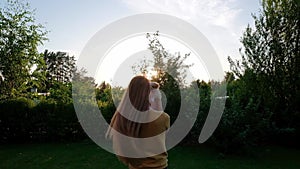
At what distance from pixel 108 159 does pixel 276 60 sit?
566 centimetres

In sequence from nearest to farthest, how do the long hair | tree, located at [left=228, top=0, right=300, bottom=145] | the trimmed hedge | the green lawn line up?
the long hair → the green lawn → tree, located at [left=228, top=0, right=300, bottom=145] → the trimmed hedge

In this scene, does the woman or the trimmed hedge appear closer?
the woman

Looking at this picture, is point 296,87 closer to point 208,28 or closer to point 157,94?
point 208,28

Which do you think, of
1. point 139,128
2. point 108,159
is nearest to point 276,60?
point 108,159

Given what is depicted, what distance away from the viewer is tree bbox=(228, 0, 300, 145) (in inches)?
343

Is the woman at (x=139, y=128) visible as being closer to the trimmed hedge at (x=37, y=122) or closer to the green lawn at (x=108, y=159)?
the green lawn at (x=108, y=159)

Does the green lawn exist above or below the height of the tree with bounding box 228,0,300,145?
below

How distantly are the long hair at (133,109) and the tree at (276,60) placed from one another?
722 centimetres

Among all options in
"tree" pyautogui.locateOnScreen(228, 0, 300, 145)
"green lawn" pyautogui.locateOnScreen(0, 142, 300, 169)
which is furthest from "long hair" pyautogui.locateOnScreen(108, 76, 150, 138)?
"tree" pyautogui.locateOnScreen(228, 0, 300, 145)

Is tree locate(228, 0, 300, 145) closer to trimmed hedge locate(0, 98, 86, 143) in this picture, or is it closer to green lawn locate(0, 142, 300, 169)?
green lawn locate(0, 142, 300, 169)

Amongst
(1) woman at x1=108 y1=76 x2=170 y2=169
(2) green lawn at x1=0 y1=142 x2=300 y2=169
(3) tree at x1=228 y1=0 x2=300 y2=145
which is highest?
(3) tree at x1=228 y1=0 x2=300 y2=145

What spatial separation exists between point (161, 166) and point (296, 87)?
7.37m

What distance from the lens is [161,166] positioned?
102 inches

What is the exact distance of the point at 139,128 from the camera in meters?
2.40
